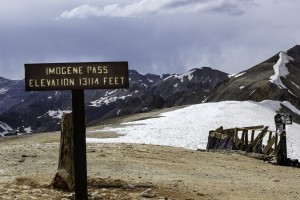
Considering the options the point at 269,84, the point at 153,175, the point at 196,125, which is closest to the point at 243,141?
the point at 196,125

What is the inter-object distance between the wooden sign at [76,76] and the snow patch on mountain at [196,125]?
20932mm

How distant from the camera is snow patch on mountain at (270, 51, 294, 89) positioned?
108 meters

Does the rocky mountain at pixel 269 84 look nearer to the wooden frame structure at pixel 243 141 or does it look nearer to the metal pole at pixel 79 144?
the wooden frame structure at pixel 243 141

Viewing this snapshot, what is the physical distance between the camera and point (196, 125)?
44062 mm

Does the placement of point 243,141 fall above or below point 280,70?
below

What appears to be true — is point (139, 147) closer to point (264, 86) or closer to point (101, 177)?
point (101, 177)

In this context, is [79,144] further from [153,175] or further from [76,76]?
[153,175]

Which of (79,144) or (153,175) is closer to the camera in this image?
(79,144)

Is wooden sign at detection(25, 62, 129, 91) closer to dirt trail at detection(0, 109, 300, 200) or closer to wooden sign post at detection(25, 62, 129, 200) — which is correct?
wooden sign post at detection(25, 62, 129, 200)

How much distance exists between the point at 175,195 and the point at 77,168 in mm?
3125

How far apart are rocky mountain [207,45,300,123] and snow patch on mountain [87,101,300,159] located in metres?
41.7

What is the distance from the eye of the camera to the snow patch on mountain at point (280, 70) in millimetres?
108050

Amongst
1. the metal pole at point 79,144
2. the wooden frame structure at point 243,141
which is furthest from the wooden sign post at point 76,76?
the wooden frame structure at point 243,141

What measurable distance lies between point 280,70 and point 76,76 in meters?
112
